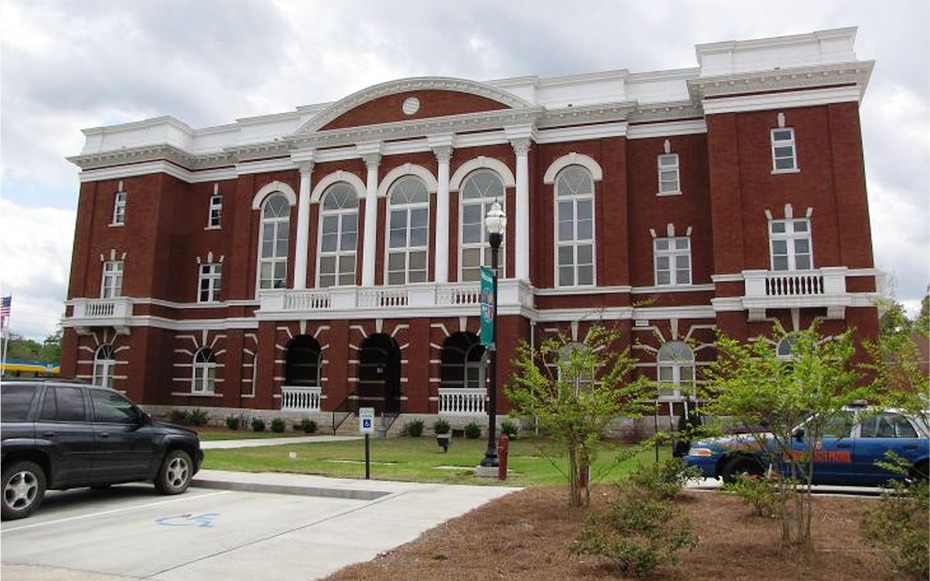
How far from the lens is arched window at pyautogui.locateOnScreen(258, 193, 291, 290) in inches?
1421

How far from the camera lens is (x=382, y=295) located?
31.0 metres

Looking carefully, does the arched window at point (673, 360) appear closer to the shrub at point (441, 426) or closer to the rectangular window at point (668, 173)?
the rectangular window at point (668, 173)

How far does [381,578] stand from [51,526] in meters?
5.74

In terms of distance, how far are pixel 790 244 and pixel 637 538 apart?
2212 centimetres

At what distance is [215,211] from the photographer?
3866cm

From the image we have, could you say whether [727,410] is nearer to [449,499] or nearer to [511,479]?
[449,499]

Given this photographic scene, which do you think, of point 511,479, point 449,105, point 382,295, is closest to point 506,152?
point 449,105

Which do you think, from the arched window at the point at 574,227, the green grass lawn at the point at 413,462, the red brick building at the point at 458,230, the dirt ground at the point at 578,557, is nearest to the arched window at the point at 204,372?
the red brick building at the point at 458,230

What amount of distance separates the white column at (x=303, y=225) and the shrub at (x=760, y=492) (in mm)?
26778

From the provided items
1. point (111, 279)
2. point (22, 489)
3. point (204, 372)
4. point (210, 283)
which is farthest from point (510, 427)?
point (111, 279)

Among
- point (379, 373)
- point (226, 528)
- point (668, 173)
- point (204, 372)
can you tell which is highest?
point (668, 173)

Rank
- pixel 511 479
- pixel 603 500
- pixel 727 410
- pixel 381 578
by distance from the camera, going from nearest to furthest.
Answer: pixel 381 578
pixel 727 410
pixel 603 500
pixel 511 479

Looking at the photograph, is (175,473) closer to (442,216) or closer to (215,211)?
(442,216)

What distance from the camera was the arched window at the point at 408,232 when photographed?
108 feet
